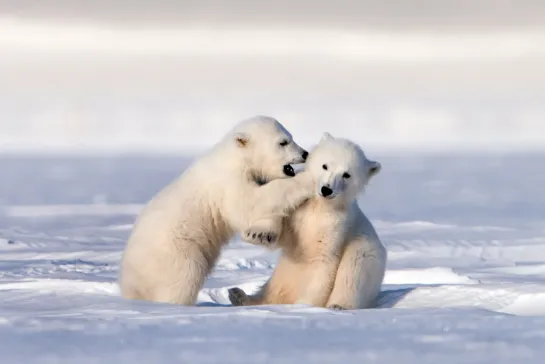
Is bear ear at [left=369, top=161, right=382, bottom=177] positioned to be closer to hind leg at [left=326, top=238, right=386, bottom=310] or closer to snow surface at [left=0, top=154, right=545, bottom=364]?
hind leg at [left=326, top=238, right=386, bottom=310]

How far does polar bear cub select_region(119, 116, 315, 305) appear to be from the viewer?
4.44m

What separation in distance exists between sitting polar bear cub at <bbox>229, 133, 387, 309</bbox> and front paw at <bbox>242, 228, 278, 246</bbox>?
0.23 metres

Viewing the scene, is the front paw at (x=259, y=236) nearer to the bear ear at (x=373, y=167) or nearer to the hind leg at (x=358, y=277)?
the hind leg at (x=358, y=277)

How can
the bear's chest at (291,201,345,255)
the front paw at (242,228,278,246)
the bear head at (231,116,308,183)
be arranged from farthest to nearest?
the bear head at (231,116,308,183), the bear's chest at (291,201,345,255), the front paw at (242,228,278,246)

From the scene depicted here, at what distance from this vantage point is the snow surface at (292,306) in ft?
10.0

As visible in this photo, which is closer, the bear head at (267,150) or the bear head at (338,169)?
the bear head at (338,169)

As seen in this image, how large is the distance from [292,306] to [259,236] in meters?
0.47

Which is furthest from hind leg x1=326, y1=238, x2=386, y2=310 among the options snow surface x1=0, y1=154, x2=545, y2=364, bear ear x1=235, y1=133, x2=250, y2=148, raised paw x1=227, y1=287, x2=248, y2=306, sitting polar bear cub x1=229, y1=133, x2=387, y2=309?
bear ear x1=235, y1=133, x2=250, y2=148

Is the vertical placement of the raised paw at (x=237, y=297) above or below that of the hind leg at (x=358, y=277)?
below

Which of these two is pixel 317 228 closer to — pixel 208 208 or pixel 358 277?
pixel 358 277

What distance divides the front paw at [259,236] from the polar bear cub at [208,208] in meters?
0.06

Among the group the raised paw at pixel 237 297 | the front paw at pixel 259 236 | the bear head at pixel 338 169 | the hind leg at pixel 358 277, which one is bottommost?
the raised paw at pixel 237 297

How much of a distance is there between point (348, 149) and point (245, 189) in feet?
1.74

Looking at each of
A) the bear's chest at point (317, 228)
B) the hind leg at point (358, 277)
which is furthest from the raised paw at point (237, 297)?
the hind leg at point (358, 277)
